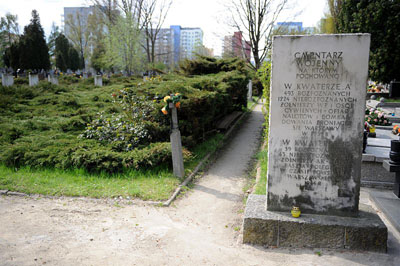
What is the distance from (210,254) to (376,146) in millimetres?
5196

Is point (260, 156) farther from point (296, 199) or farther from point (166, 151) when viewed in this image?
point (296, 199)

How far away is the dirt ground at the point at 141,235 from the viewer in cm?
369

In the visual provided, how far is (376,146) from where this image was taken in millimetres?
7105

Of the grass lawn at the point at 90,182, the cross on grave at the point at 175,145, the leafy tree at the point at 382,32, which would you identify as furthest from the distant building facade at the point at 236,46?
the grass lawn at the point at 90,182

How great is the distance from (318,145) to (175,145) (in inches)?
124

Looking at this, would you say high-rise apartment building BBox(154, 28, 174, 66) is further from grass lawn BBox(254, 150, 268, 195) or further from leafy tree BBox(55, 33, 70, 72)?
grass lawn BBox(254, 150, 268, 195)

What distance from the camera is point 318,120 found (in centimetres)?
398

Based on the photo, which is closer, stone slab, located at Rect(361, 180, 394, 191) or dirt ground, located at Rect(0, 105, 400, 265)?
dirt ground, located at Rect(0, 105, 400, 265)

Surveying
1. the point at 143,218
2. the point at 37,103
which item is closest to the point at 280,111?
the point at 143,218

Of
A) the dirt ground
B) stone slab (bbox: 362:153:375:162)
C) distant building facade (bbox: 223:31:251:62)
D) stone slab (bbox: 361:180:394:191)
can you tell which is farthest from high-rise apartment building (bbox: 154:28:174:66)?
the dirt ground

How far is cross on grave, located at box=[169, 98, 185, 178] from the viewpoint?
636cm

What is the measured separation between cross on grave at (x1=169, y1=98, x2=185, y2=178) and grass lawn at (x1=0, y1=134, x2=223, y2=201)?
19 cm

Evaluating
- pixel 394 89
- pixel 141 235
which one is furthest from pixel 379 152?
pixel 394 89

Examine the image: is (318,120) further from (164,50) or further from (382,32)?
(164,50)
